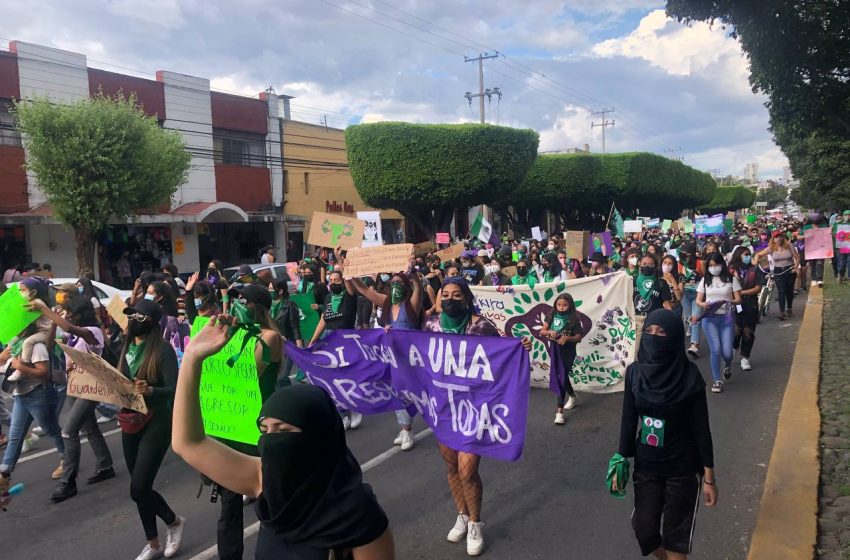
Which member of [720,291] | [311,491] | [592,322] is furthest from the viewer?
[720,291]

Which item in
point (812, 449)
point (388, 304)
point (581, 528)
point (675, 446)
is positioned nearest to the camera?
point (675, 446)

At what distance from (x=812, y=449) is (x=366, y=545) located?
484 cm

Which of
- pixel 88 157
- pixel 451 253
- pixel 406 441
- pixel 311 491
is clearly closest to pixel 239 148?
pixel 88 157

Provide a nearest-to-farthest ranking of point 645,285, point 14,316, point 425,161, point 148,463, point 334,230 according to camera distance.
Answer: point 148,463 < point 14,316 < point 645,285 < point 334,230 < point 425,161

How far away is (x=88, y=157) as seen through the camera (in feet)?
58.6

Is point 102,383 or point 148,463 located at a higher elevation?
point 102,383

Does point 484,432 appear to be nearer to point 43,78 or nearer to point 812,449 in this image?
point 812,449

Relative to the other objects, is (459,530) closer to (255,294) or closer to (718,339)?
(255,294)

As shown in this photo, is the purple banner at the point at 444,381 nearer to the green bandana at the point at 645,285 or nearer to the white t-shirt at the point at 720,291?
the white t-shirt at the point at 720,291

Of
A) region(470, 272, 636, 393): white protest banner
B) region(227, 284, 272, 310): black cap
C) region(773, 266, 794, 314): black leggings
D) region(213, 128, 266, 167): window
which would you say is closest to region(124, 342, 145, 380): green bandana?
region(227, 284, 272, 310): black cap

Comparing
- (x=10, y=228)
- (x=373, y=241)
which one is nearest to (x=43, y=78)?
(x=10, y=228)

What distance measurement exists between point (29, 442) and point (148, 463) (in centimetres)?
355

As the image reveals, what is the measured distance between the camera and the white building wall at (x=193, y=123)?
84.2 ft

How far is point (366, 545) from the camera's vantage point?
190 centimetres
